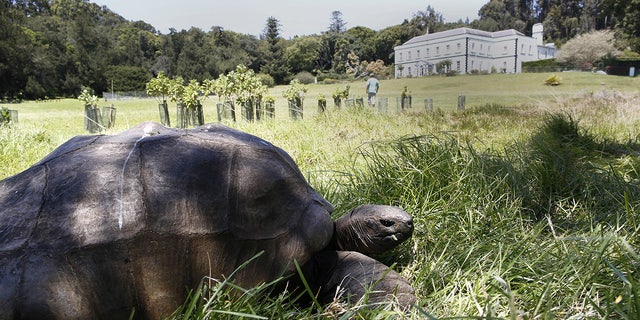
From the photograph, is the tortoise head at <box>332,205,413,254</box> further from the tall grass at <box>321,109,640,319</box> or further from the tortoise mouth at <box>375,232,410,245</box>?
the tall grass at <box>321,109,640,319</box>

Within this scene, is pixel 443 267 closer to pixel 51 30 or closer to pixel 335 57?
pixel 335 57

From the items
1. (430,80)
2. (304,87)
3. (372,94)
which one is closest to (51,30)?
(304,87)

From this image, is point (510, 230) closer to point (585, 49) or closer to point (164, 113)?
point (585, 49)

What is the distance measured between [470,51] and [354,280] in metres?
7.91

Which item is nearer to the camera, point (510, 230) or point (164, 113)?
point (510, 230)

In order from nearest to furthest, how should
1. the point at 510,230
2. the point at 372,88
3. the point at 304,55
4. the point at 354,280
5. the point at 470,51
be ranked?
the point at 354,280 → the point at 510,230 → the point at 470,51 → the point at 372,88 → the point at 304,55

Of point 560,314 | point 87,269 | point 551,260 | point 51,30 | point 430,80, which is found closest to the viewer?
point 87,269

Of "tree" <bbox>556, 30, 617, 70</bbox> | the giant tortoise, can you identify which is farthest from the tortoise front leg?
"tree" <bbox>556, 30, 617, 70</bbox>

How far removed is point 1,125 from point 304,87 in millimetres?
6008

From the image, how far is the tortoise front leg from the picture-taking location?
141cm

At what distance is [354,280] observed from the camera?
4.84ft

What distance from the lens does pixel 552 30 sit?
381 inches

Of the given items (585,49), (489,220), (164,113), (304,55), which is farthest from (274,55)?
(489,220)

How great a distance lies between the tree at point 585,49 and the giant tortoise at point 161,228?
32.4 feet
